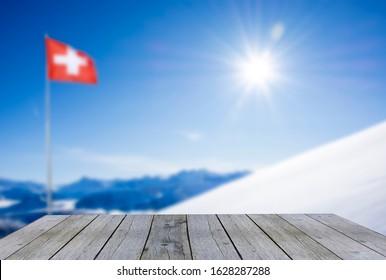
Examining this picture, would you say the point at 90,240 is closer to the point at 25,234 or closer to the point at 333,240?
the point at 25,234

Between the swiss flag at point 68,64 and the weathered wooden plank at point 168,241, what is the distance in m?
1.91

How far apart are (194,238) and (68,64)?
7.97 ft

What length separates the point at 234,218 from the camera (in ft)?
7.89

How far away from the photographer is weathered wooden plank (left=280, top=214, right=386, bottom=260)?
165cm

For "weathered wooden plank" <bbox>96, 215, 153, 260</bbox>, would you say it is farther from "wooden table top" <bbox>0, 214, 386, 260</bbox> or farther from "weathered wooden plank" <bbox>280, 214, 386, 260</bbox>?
"weathered wooden plank" <bbox>280, 214, 386, 260</bbox>

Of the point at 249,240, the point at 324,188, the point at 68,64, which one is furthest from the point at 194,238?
the point at 68,64

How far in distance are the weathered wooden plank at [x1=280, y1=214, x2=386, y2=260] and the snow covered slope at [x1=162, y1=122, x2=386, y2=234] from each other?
0.32 m

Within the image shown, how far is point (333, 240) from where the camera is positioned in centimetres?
188

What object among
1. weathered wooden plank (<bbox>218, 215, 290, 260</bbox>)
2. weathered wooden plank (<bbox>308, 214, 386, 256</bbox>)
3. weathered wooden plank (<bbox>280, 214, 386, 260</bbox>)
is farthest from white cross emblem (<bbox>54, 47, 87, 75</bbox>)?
weathered wooden plank (<bbox>308, 214, 386, 256</bbox>)
